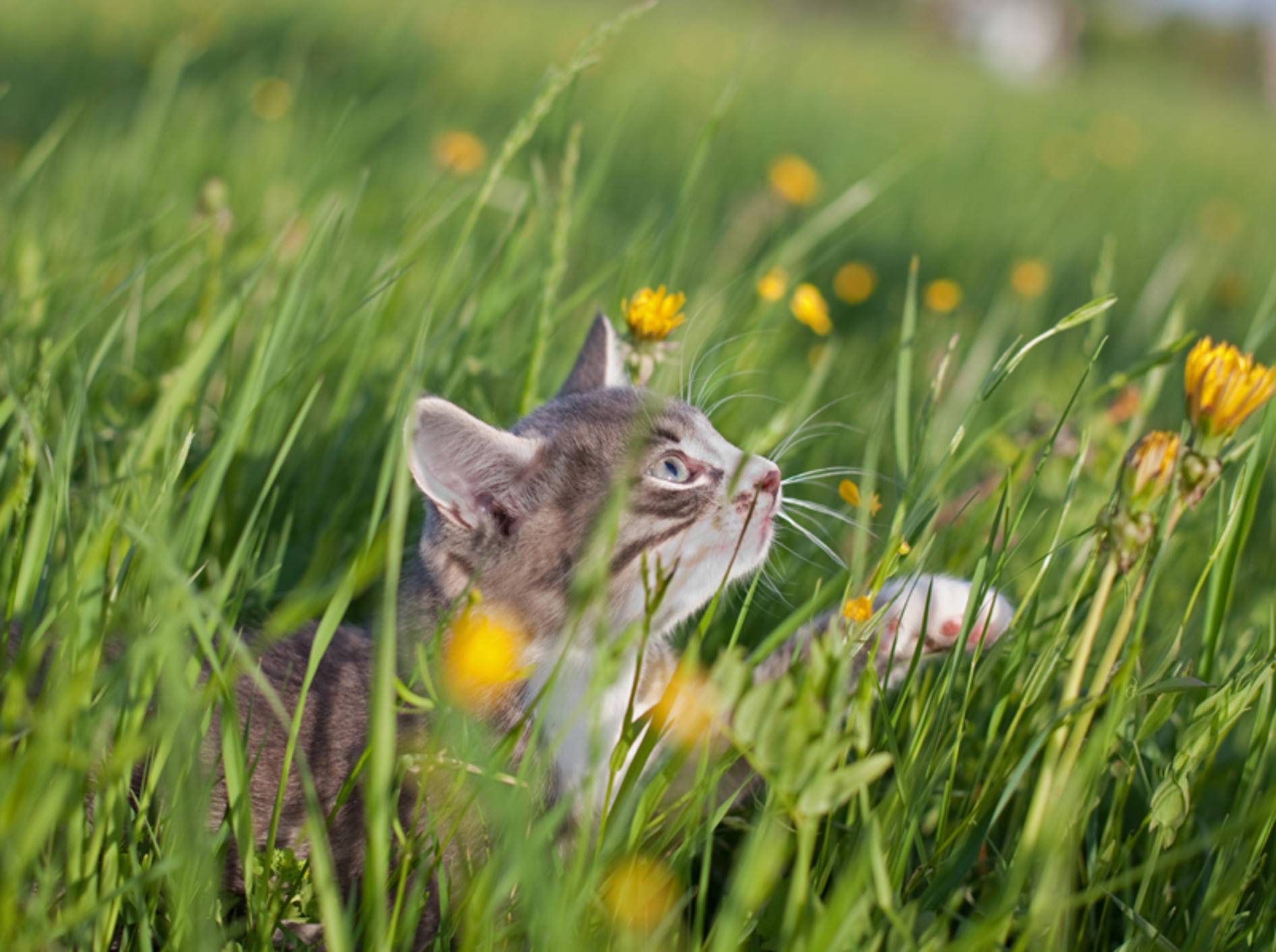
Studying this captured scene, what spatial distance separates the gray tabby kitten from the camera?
62.1 inches

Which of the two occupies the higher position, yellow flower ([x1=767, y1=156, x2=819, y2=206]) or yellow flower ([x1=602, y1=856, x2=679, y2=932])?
yellow flower ([x1=767, y1=156, x2=819, y2=206])

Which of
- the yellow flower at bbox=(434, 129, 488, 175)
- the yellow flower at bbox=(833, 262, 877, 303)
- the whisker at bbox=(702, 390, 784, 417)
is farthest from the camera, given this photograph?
the yellow flower at bbox=(833, 262, 877, 303)

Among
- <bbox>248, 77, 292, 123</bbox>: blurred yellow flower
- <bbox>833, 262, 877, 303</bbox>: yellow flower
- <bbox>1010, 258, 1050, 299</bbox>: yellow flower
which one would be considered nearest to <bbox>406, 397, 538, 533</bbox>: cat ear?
<bbox>833, 262, 877, 303</bbox>: yellow flower

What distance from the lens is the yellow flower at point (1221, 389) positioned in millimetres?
1139

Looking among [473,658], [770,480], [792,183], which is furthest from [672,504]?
[792,183]

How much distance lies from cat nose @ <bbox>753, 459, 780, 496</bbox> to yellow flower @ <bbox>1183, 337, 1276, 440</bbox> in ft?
2.21

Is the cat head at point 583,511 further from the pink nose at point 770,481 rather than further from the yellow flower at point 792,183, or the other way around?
the yellow flower at point 792,183

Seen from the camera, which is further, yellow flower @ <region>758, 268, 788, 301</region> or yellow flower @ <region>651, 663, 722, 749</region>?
yellow flower @ <region>758, 268, 788, 301</region>

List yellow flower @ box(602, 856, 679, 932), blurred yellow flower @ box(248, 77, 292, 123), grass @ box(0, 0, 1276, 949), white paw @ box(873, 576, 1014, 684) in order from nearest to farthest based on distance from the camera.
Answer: grass @ box(0, 0, 1276, 949) < yellow flower @ box(602, 856, 679, 932) < white paw @ box(873, 576, 1014, 684) < blurred yellow flower @ box(248, 77, 292, 123)

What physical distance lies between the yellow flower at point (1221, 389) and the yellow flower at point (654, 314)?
0.78 m

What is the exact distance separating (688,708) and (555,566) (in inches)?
21.4

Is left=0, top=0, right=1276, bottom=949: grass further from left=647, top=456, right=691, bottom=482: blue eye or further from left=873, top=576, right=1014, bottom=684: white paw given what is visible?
left=647, top=456, right=691, bottom=482: blue eye

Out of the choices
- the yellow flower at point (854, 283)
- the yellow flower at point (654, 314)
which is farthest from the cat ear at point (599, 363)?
the yellow flower at point (854, 283)

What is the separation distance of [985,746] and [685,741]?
0.45 metres
